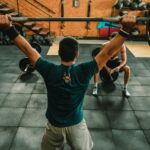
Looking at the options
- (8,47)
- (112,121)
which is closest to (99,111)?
(112,121)

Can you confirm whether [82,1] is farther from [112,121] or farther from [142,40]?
[112,121]

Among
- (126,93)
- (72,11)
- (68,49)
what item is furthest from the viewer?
(72,11)

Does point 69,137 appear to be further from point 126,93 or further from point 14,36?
point 126,93

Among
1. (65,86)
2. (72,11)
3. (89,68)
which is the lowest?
(72,11)

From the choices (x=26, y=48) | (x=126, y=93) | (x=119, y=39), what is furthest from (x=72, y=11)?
(x=119, y=39)

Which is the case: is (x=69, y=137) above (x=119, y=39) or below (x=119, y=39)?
Result: below

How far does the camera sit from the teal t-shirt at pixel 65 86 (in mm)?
2041

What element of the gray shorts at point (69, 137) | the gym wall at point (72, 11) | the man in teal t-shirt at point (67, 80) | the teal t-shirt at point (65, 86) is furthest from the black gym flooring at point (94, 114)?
the gym wall at point (72, 11)

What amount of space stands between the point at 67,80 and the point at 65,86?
2.5 inches

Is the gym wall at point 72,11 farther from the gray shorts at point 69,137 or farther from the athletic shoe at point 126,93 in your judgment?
the gray shorts at point 69,137

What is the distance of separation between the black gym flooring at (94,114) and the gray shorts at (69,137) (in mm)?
1173

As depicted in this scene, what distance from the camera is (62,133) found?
221 cm

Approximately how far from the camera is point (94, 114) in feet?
14.4

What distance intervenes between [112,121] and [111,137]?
18.8 inches
